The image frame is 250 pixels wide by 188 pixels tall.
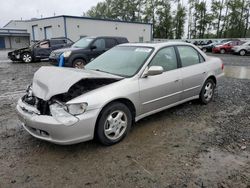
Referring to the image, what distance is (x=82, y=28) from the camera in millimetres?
25531

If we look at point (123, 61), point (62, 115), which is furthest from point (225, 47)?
point (62, 115)

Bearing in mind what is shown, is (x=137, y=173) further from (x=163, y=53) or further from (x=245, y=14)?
(x=245, y=14)

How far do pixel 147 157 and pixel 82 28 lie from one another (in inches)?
950

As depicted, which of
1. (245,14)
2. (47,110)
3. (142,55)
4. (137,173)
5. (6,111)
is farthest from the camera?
(245,14)

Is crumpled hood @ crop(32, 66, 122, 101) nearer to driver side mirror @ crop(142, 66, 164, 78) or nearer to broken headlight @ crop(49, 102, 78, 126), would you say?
broken headlight @ crop(49, 102, 78, 126)

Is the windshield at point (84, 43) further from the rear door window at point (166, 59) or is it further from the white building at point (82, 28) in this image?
the white building at point (82, 28)

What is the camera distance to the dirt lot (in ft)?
9.16

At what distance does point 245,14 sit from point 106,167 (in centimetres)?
5155

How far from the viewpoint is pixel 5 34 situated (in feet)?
138

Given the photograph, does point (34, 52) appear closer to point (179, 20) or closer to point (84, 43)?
point (84, 43)

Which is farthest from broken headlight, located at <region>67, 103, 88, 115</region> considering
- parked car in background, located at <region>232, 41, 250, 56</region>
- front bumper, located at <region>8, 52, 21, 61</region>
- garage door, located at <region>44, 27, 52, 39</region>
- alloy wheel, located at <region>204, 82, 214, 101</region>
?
garage door, located at <region>44, 27, 52, 39</region>

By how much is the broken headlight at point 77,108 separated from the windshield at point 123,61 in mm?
1053

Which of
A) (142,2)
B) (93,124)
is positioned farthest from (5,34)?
(93,124)

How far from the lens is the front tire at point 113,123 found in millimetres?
3387
